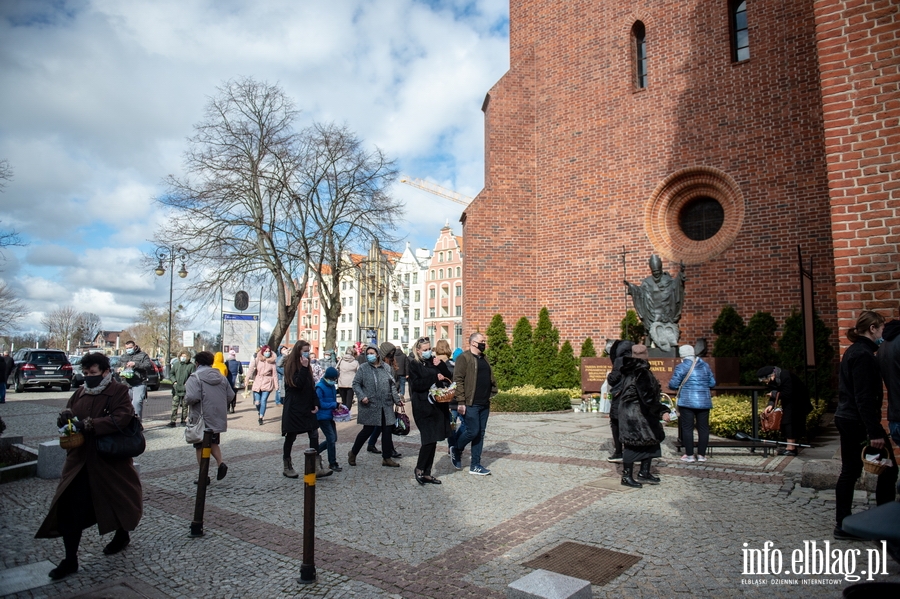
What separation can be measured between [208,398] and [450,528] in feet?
11.6

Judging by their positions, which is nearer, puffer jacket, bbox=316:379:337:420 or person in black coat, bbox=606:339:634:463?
person in black coat, bbox=606:339:634:463

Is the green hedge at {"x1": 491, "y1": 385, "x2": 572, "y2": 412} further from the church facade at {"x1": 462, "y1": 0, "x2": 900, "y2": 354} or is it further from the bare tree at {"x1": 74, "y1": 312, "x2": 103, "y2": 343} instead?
the bare tree at {"x1": 74, "y1": 312, "x2": 103, "y2": 343}

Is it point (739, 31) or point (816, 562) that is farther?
point (739, 31)

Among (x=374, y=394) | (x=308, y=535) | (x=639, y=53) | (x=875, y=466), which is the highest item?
(x=639, y=53)

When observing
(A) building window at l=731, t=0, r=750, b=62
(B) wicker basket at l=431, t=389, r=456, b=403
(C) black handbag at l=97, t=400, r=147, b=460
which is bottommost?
(C) black handbag at l=97, t=400, r=147, b=460

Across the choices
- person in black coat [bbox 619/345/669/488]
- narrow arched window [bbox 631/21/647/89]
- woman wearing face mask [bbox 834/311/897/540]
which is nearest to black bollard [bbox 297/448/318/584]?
person in black coat [bbox 619/345/669/488]

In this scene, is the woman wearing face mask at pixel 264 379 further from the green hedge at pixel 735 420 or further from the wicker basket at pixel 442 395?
the green hedge at pixel 735 420

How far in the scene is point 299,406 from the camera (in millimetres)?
7312

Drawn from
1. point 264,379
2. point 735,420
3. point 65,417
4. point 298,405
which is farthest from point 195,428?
point 735,420

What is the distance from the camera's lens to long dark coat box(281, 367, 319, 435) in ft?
23.9

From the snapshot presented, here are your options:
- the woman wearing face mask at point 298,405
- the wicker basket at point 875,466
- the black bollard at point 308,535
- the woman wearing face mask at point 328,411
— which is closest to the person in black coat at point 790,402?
the wicker basket at point 875,466

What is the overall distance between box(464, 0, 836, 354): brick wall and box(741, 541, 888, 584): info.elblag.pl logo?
10562 millimetres

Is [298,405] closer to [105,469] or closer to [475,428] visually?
[475,428]

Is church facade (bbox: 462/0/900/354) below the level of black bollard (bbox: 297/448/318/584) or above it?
above
